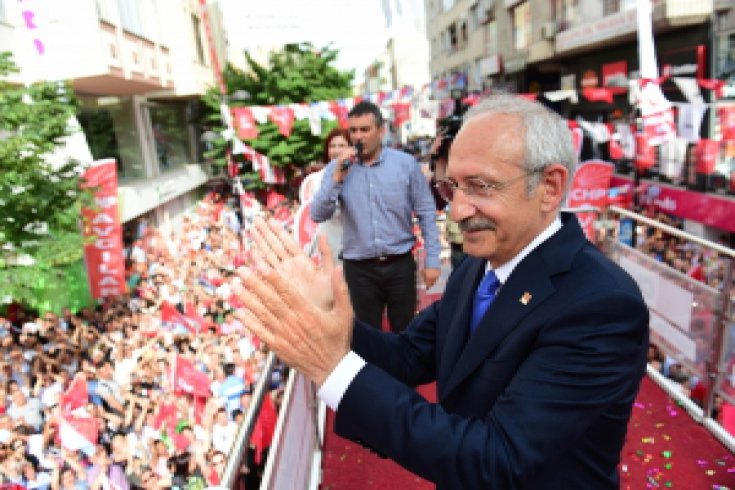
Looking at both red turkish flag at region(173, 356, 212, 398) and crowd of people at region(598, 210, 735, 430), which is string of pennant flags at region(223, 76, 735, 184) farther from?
red turkish flag at region(173, 356, 212, 398)

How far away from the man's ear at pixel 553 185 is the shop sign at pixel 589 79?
1949cm

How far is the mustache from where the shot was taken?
1359 mm

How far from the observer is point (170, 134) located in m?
20.5

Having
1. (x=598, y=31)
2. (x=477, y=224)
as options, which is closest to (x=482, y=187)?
(x=477, y=224)

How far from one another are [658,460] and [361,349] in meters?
3.07

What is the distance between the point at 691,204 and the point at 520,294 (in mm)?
13165

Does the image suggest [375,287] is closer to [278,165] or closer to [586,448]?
[586,448]

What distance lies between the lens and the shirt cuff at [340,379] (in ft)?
4.02

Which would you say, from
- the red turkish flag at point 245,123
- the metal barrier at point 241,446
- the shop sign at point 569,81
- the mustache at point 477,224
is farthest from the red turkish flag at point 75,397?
the shop sign at point 569,81

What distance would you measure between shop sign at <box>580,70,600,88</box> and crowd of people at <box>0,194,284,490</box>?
49.3 ft

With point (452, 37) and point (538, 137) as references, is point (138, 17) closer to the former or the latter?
point (538, 137)

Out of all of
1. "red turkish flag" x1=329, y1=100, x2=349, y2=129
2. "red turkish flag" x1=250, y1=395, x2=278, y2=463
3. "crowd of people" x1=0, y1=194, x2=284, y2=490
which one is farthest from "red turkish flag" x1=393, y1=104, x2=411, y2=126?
"red turkish flag" x1=250, y1=395, x2=278, y2=463

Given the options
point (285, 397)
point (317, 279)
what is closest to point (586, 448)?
point (317, 279)

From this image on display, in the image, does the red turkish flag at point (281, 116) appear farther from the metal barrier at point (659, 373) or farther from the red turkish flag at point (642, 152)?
the metal barrier at point (659, 373)
